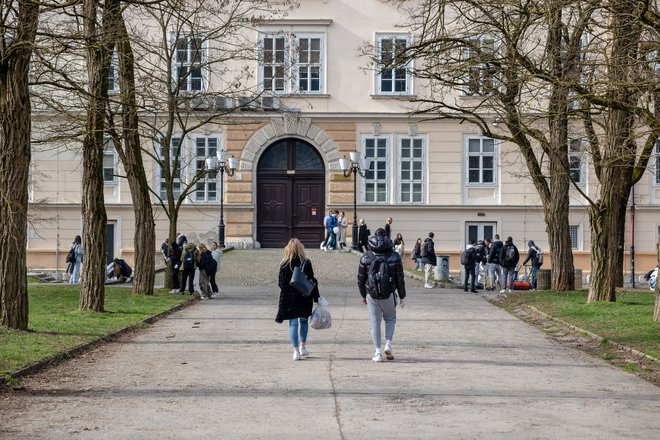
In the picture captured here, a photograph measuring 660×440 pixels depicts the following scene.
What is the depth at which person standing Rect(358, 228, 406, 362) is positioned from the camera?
14844 millimetres

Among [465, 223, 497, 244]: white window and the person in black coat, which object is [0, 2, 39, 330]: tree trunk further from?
[465, 223, 497, 244]: white window

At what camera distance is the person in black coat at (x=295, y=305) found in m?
15.0

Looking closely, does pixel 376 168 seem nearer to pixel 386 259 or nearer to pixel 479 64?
pixel 479 64

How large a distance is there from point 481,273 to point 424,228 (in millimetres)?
8396

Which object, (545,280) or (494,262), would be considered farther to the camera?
(494,262)

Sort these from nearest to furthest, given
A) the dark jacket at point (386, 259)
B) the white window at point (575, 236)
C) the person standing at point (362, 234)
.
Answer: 1. the dark jacket at point (386, 259)
2. the person standing at point (362, 234)
3. the white window at point (575, 236)

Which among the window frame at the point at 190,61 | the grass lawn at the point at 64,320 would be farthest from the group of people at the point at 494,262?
the window frame at the point at 190,61

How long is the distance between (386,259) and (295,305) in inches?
53.2

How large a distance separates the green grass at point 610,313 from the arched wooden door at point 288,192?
2105cm

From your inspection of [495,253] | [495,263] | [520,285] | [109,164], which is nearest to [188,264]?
[495,253]

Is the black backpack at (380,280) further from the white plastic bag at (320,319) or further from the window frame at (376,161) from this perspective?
the window frame at (376,161)

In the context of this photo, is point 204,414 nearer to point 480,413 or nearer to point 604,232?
point 480,413

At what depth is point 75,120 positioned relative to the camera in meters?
22.2

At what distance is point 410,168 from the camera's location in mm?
48375
